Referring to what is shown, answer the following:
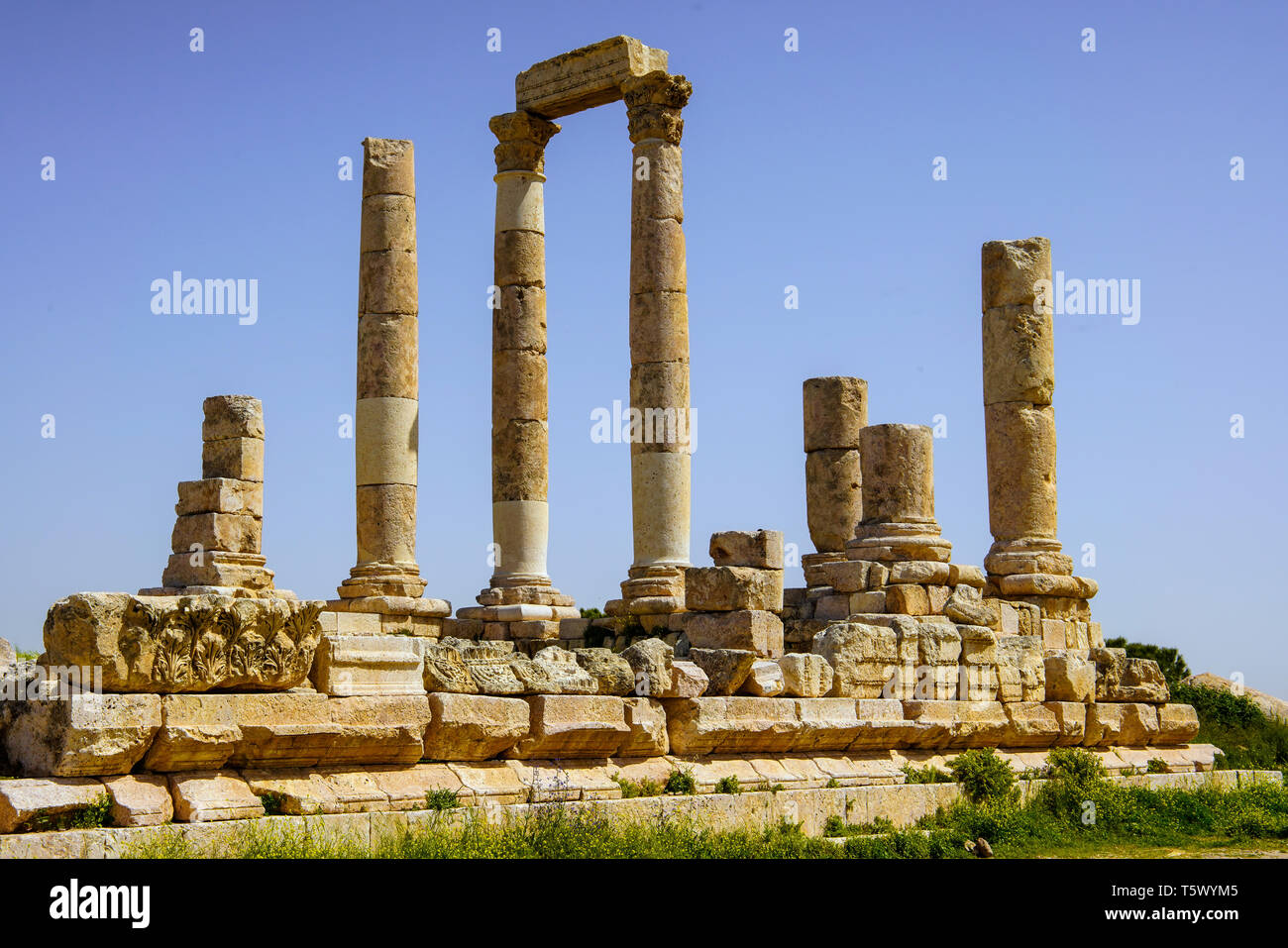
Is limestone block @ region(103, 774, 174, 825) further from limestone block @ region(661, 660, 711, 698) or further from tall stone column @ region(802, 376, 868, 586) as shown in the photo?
tall stone column @ region(802, 376, 868, 586)

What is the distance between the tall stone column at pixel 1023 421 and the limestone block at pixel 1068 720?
4127mm

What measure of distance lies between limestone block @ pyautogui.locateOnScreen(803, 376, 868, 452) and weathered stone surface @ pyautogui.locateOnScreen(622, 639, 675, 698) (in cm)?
1129

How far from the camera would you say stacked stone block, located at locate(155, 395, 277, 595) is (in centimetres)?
2581

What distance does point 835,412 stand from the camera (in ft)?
81.4

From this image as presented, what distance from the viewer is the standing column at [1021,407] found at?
75.8 feet

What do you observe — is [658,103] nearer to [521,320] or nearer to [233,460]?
[521,320]

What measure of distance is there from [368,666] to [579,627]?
13.3 m

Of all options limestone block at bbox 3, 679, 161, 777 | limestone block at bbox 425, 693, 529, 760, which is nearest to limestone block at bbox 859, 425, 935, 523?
limestone block at bbox 425, 693, 529, 760

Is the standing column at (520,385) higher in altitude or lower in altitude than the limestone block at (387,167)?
lower

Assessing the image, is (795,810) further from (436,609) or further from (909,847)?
(436,609)

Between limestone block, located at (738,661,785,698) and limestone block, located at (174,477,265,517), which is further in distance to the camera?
limestone block, located at (174,477,265,517)

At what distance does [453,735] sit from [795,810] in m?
3.36

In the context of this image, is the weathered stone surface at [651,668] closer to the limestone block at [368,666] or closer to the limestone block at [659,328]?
the limestone block at [368,666]

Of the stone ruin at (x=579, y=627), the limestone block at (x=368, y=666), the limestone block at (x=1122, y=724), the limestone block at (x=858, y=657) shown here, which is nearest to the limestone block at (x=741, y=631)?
the stone ruin at (x=579, y=627)
